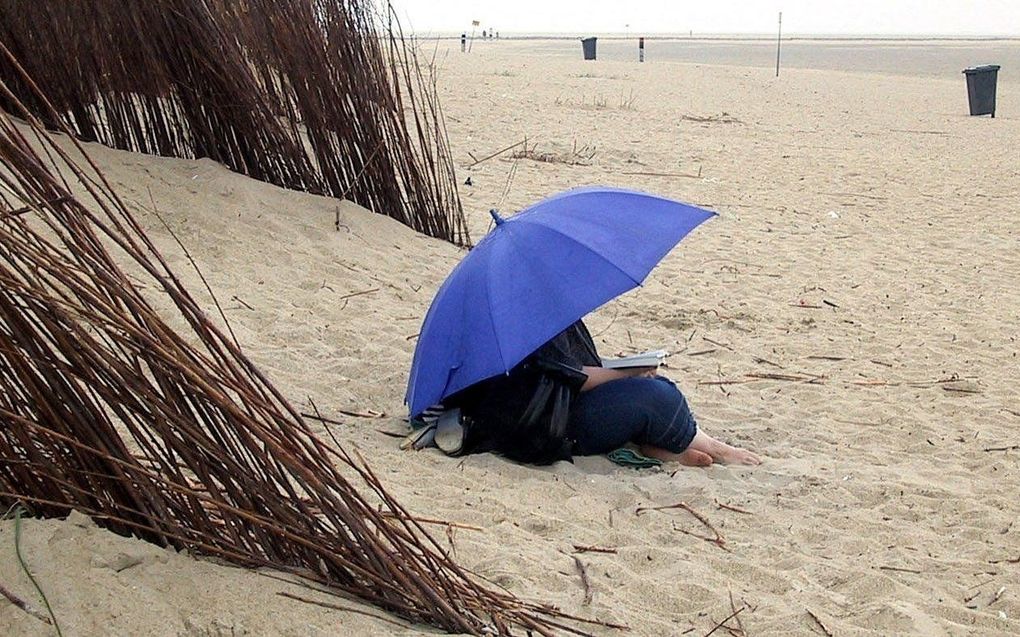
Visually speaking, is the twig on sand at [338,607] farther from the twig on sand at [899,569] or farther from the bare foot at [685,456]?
the bare foot at [685,456]

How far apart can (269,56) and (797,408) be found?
9.85 ft

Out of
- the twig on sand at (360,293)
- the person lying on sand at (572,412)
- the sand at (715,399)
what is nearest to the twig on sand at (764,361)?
the sand at (715,399)

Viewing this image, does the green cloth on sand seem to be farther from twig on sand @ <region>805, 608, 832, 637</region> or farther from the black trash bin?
the black trash bin

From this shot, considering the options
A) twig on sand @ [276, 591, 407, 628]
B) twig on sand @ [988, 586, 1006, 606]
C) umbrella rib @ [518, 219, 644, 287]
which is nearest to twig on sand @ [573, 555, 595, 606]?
twig on sand @ [276, 591, 407, 628]

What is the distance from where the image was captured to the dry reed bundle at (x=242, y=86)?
5.22 metres

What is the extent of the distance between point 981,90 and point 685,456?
1405 cm

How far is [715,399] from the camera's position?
422 cm

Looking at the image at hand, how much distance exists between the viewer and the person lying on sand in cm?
336

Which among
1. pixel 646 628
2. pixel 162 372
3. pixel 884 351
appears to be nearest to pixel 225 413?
pixel 162 372

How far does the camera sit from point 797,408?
414cm

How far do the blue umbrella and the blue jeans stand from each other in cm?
36

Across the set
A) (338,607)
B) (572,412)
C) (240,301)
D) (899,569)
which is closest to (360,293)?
(240,301)

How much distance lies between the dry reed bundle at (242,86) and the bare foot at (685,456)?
2.54 m

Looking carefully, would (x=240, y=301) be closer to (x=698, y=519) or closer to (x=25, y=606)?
(x=698, y=519)
